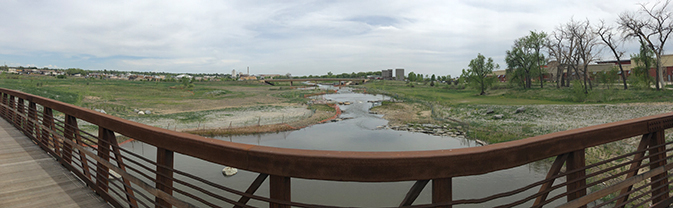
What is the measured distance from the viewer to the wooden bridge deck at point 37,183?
3.12 metres

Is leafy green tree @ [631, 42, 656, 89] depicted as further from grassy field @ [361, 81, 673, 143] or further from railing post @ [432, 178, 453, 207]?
railing post @ [432, 178, 453, 207]

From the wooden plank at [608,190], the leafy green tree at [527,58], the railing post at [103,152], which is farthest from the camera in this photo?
the leafy green tree at [527,58]

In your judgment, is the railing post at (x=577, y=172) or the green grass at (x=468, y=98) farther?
the green grass at (x=468, y=98)

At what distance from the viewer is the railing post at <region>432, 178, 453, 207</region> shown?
1384 mm

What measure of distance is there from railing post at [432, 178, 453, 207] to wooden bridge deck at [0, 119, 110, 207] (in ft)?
10.1

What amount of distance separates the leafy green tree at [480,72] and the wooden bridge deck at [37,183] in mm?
50007

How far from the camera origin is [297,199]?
8.70 metres

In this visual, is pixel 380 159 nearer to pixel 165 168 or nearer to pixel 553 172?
pixel 553 172

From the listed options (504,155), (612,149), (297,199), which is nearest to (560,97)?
(612,149)

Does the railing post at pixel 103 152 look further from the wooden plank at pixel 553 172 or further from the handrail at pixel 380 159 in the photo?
the wooden plank at pixel 553 172

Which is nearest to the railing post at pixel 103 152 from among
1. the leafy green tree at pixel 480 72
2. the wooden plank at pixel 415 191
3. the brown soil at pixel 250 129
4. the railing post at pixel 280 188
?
the railing post at pixel 280 188

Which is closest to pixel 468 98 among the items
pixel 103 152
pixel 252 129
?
pixel 252 129

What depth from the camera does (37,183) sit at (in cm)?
363

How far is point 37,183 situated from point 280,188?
12.5 ft
